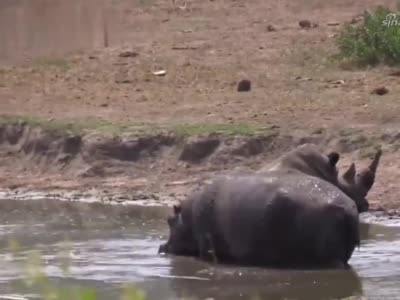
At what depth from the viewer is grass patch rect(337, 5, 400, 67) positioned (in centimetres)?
1515

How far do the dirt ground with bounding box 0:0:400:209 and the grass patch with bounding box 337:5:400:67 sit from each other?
247 millimetres

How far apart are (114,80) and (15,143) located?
2436mm

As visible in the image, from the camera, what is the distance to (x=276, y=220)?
8.12 meters

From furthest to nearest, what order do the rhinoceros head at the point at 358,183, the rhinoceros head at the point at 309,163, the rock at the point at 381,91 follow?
the rock at the point at 381,91 < the rhinoceros head at the point at 358,183 < the rhinoceros head at the point at 309,163

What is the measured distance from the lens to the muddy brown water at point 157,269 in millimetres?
7676

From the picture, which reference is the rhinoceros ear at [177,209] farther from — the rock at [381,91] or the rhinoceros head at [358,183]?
the rock at [381,91]

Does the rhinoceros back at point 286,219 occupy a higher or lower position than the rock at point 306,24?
lower

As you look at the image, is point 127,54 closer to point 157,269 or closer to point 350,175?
point 350,175

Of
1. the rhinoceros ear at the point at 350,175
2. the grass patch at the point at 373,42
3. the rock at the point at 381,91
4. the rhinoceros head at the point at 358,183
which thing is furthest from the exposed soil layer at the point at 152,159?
the grass patch at the point at 373,42

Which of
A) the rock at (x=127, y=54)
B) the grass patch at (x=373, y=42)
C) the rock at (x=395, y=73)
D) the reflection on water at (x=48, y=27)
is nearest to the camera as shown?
the rock at (x=395, y=73)

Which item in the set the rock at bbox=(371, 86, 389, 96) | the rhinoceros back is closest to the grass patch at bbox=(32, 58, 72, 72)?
the rock at bbox=(371, 86, 389, 96)

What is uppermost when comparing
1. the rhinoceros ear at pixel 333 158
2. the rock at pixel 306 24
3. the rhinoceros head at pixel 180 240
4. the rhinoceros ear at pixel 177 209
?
the rock at pixel 306 24

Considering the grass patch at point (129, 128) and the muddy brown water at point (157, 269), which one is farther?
the grass patch at point (129, 128)

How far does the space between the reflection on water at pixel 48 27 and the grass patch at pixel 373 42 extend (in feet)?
12.5
